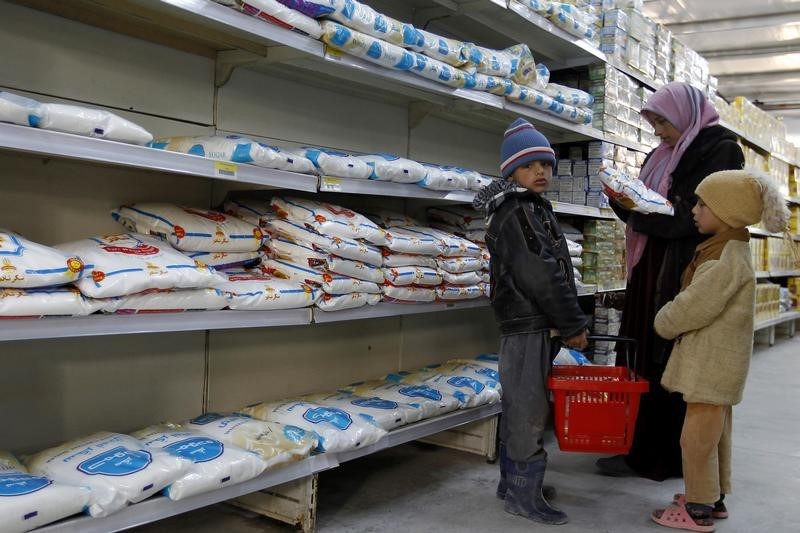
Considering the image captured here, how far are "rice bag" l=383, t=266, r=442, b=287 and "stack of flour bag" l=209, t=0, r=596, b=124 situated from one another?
81cm

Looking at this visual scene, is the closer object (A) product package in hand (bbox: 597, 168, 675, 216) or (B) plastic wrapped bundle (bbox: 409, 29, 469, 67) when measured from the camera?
(B) plastic wrapped bundle (bbox: 409, 29, 469, 67)

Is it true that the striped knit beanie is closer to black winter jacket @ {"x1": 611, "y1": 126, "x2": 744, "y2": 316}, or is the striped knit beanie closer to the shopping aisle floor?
black winter jacket @ {"x1": 611, "y1": 126, "x2": 744, "y2": 316}

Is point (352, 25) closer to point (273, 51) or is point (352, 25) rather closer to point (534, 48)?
point (273, 51)

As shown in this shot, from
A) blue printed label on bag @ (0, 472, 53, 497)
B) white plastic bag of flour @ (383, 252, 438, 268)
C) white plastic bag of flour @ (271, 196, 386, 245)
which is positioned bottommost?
blue printed label on bag @ (0, 472, 53, 497)

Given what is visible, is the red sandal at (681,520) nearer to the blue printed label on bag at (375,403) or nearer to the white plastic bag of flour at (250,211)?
the blue printed label on bag at (375,403)

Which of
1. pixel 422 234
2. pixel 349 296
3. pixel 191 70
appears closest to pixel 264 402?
pixel 349 296

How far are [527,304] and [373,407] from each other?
2.48ft

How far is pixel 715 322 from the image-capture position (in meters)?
2.64

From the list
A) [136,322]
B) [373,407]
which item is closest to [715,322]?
[373,407]

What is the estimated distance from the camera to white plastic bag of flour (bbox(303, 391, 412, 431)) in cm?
279

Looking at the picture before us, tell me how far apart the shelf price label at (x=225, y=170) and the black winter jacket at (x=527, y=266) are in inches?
41.4

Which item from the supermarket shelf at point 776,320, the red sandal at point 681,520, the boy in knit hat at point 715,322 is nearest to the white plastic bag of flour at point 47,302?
the boy in knit hat at point 715,322

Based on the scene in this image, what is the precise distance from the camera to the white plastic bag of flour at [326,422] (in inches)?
98.7

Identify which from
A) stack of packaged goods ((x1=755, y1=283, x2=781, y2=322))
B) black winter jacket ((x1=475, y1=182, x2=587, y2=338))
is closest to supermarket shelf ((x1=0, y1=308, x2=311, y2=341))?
black winter jacket ((x1=475, y1=182, x2=587, y2=338))
